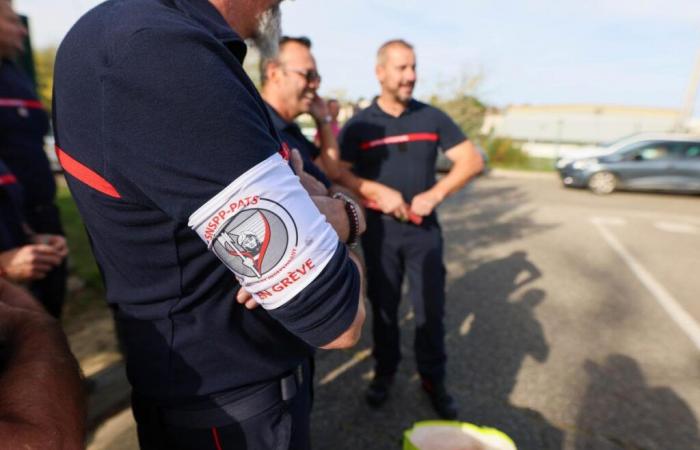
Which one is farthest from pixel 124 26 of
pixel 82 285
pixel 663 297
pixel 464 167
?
pixel 663 297

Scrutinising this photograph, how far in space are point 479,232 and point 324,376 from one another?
5.05m

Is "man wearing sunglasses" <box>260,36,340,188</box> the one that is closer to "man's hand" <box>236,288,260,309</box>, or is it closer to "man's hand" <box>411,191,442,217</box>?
"man's hand" <box>411,191,442,217</box>

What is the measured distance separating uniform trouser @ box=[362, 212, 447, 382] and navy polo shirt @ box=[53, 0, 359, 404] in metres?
1.72

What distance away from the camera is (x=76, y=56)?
2.68 feet

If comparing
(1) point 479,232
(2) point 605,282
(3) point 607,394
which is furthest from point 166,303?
(1) point 479,232

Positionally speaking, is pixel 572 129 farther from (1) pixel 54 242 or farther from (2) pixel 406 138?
(1) pixel 54 242

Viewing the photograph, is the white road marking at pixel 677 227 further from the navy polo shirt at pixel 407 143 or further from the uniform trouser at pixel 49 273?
the uniform trouser at pixel 49 273

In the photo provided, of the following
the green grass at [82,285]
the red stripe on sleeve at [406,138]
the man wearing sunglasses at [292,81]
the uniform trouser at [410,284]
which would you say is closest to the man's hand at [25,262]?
the man wearing sunglasses at [292,81]

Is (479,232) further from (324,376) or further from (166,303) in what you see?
(166,303)

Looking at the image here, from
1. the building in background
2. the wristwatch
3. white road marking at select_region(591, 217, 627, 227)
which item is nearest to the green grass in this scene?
the wristwatch

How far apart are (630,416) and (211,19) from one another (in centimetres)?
307

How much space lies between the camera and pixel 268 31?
1258mm

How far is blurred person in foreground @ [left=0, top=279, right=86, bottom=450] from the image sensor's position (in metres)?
0.67

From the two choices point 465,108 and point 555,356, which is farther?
point 465,108
